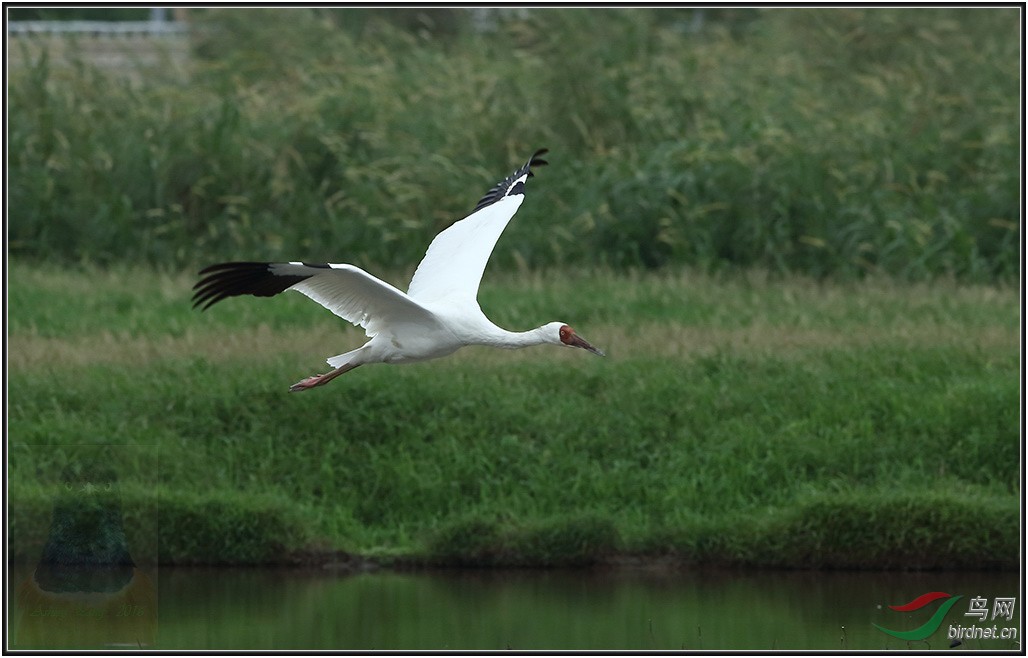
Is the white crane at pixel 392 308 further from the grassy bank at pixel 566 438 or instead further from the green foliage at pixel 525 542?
the grassy bank at pixel 566 438

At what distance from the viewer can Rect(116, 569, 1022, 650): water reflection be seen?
9695 millimetres

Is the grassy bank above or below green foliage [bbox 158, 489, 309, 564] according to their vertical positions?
above

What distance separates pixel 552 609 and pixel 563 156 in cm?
728

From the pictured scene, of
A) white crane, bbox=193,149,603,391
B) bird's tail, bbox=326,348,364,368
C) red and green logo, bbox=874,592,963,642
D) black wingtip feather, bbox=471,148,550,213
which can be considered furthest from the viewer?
black wingtip feather, bbox=471,148,550,213

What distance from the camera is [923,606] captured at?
32.7 ft

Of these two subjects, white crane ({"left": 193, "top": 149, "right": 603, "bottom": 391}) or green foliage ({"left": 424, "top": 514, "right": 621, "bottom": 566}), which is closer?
white crane ({"left": 193, "top": 149, "right": 603, "bottom": 391})

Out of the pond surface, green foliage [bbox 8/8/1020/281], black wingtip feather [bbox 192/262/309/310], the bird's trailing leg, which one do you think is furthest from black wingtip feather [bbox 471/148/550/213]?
green foliage [bbox 8/8/1020/281]

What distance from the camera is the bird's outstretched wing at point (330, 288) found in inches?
292

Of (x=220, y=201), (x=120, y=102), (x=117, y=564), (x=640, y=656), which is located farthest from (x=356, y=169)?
(x=640, y=656)

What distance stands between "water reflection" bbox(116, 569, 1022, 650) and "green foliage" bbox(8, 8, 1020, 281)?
5.00m

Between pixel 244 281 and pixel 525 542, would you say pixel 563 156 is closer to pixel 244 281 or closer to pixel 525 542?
pixel 525 542

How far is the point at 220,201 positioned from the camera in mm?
16562

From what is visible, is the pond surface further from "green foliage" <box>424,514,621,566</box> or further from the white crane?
the white crane

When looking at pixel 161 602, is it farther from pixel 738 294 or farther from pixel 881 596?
pixel 738 294
